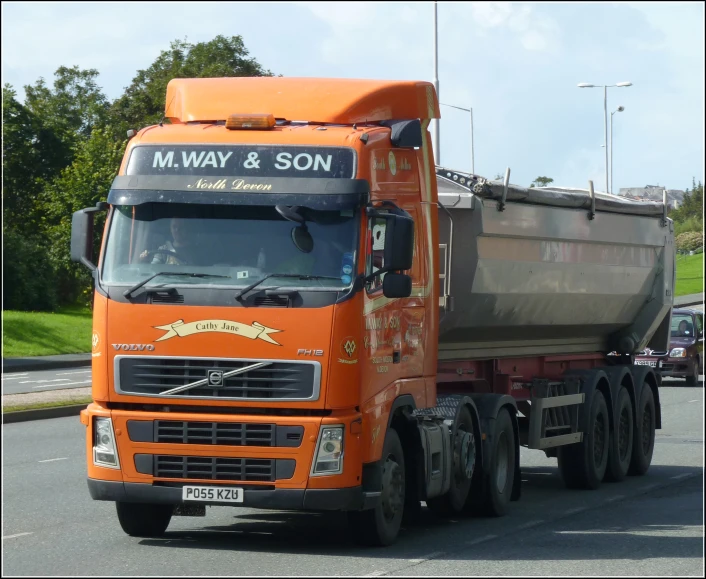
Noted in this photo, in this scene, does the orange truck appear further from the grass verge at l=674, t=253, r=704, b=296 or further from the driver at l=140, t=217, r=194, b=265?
the grass verge at l=674, t=253, r=704, b=296

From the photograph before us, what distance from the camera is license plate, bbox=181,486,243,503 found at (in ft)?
33.2

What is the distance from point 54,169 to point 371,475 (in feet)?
256

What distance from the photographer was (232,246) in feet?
33.7

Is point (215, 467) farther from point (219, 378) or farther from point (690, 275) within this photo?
point (690, 275)

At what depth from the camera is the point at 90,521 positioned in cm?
1200

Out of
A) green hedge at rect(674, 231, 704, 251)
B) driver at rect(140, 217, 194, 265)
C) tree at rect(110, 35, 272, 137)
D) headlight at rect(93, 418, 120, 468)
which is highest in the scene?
tree at rect(110, 35, 272, 137)

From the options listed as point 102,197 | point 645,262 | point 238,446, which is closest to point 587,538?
point 238,446

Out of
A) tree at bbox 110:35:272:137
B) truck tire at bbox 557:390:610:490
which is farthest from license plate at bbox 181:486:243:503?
tree at bbox 110:35:272:137

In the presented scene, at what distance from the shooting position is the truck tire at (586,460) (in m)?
15.8

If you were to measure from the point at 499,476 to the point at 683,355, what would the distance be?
2208 cm

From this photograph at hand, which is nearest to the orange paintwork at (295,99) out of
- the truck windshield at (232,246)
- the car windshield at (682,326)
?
the truck windshield at (232,246)

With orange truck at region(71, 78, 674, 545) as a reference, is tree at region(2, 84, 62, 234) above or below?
above

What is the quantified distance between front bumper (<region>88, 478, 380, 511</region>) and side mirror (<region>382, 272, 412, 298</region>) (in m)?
1.48

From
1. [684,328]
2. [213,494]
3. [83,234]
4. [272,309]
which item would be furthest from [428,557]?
[684,328]
